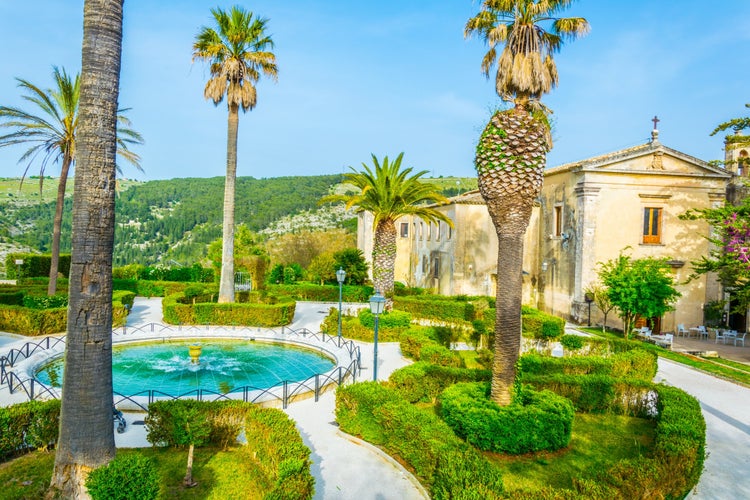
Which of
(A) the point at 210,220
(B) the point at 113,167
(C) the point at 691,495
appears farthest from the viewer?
(A) the point at 210,220

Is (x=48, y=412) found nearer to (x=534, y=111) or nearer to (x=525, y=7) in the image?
(x=534, y=111)

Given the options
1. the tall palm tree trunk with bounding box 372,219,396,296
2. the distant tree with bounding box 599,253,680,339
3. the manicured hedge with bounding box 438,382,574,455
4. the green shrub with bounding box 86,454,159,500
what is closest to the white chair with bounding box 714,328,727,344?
the distant tree with bounding box 599,253,680,339

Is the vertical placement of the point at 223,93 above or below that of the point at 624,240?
above

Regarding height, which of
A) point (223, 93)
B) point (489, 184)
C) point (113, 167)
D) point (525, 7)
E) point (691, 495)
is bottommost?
point (691, 495)

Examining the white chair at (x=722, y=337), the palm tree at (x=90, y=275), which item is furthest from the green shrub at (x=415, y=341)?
the white chair at (x=722, y=337)

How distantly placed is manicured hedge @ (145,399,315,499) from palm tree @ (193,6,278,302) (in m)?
14.6

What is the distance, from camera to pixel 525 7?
1016cm

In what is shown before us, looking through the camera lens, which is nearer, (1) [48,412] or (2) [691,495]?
(2) [691,495]

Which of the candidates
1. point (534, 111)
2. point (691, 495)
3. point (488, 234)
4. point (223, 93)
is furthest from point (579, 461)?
point (488, 234)

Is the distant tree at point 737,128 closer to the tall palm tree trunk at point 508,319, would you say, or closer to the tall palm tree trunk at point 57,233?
the tall palm tree trunk at point 508,319

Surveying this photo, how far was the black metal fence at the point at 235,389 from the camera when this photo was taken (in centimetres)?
1057

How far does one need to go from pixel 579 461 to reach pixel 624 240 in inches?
789

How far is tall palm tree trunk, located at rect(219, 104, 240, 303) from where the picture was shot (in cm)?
2244

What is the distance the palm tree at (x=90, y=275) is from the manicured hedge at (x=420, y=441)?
14.1ft
